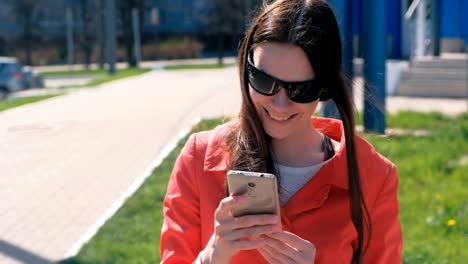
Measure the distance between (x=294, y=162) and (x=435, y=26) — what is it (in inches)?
Result: 877

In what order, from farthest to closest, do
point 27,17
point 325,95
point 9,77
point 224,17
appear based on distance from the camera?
1. point 224,17
2. point 27,17
3. point 9,77
4. point 325,95

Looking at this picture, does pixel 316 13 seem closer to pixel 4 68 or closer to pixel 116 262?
pixel 116 262

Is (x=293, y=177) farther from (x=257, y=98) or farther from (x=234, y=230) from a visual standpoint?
(x=234, y=230)

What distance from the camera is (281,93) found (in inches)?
80.3

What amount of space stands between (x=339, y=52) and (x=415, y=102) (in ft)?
56.1

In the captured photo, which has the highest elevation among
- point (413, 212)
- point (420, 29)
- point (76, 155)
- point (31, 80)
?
point (420, 29)

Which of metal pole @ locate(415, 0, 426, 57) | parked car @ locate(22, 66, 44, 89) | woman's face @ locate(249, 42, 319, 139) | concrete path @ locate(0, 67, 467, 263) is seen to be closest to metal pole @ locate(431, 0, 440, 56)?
metal pole @ locate(415, 0, 426, 57)

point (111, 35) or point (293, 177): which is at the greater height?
point (293, 177)

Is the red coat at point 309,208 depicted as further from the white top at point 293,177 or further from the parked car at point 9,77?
the parked car at point 9,77

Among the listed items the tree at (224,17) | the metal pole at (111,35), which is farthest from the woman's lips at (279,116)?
the tree at (224,17)

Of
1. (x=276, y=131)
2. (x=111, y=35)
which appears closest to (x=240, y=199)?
(x=276, y=131)

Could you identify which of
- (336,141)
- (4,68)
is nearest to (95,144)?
(336,141)

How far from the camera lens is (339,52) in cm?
209

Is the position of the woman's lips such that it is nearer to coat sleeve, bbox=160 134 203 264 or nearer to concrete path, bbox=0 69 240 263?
coat sleeve, bbox=160 134 203 264
